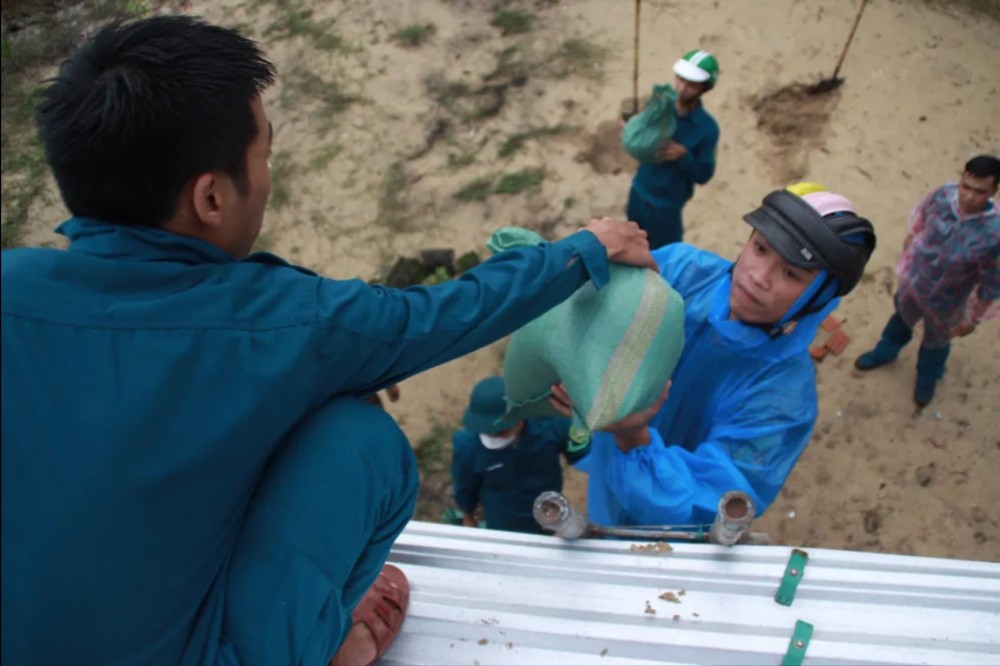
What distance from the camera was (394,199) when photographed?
4645 mm

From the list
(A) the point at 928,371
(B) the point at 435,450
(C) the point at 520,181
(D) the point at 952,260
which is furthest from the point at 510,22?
(A) the point at 928,371

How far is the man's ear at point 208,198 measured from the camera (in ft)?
3.81

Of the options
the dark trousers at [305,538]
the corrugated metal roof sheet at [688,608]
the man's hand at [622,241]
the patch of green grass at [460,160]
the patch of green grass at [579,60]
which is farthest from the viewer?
the patch of green grass at [579,60]

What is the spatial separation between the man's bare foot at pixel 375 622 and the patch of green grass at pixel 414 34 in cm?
277

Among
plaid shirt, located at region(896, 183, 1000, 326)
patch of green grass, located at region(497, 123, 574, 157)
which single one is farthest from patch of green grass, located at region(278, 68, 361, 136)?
plaid shirt, located at region(896, 183, 1000, 326)

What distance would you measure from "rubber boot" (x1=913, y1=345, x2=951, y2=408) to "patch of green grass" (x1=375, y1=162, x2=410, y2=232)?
2912 mm

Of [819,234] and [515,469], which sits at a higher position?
[819,234]

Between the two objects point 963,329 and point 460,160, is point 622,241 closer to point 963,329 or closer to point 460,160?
point 963,329

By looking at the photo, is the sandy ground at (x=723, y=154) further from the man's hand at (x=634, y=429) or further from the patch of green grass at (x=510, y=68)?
the man's hand at (x=634, y=429)

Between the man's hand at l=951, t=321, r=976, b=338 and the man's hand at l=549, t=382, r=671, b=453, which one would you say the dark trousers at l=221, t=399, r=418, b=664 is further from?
the man's hand at l=951, t=321, r=976, b=338

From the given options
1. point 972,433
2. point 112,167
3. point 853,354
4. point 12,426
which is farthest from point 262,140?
point 853,354

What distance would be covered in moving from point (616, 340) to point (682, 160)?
6.62 feet

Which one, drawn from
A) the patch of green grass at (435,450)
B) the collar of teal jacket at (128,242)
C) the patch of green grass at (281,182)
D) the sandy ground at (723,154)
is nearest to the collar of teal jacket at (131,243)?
the collar of teal jacket at (128,242)

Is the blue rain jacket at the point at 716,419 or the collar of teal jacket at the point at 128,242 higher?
the collar of teal jacket at the point at 128,242
